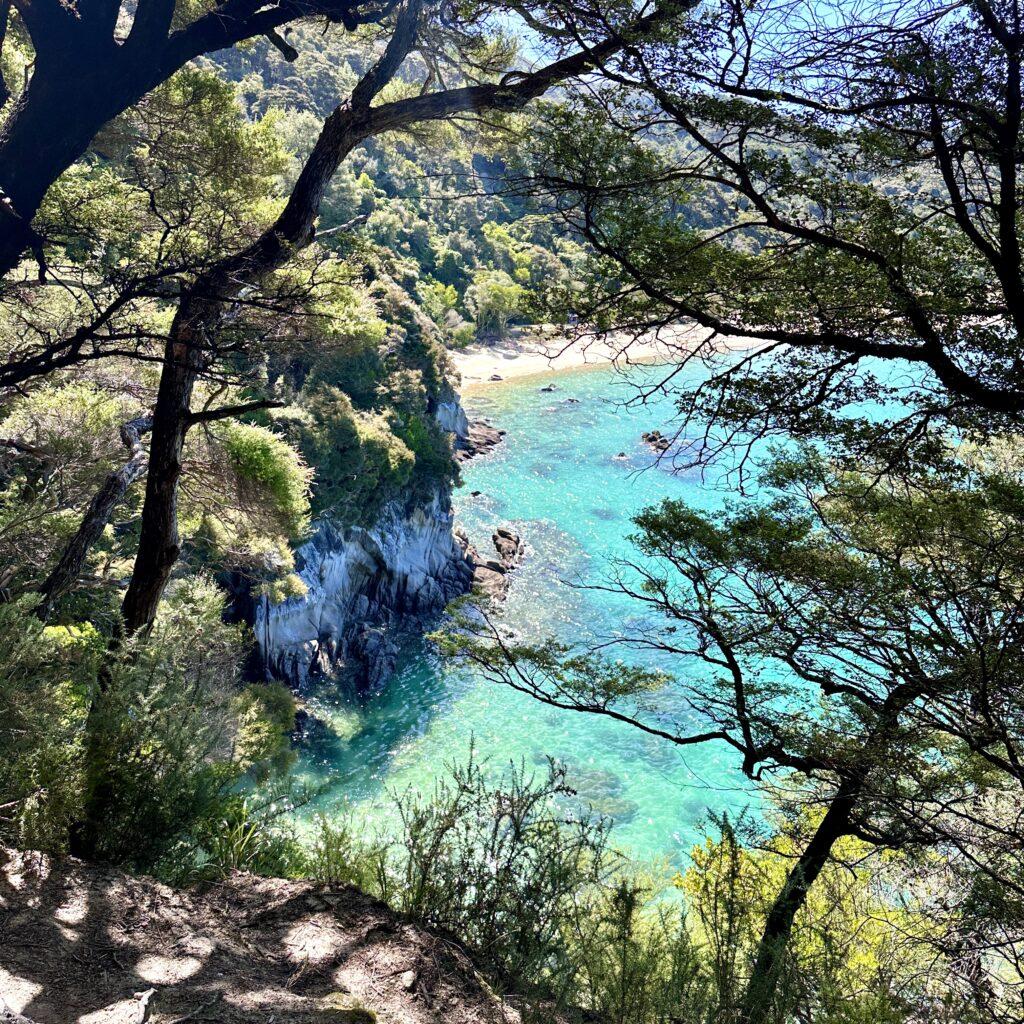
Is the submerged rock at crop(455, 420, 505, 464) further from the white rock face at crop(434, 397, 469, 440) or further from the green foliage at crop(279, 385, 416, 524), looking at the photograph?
the green foliage at crop(279, 385, 416, 524)

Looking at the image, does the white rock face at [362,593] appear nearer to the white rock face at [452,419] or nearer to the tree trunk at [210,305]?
the white rock face at [452,419]

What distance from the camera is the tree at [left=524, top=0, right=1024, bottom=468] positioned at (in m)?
3.21

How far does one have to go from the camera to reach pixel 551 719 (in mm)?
17344

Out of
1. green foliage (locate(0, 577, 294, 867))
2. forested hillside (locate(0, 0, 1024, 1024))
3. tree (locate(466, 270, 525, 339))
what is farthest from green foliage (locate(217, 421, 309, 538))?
tree (locate(466, 270, 525, 339))

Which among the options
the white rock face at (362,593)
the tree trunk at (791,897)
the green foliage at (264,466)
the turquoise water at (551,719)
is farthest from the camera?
the white rock face at (362,593)

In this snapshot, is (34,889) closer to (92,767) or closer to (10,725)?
(92,767)

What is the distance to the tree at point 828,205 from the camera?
126 inches

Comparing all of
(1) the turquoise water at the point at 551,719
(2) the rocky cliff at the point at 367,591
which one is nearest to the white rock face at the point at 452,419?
(1) the turquoise water at the point at 551,719

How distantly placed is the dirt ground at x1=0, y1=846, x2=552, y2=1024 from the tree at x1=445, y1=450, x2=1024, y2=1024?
1622mm

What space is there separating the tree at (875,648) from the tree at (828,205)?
2.51 ft

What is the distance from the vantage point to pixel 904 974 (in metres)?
4.93

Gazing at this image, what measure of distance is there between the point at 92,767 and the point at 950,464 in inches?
194

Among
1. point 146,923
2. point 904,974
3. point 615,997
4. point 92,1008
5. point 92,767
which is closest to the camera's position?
point 92,1008

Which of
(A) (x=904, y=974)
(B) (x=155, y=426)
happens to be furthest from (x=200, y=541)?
(A) (x=904, y=974)
